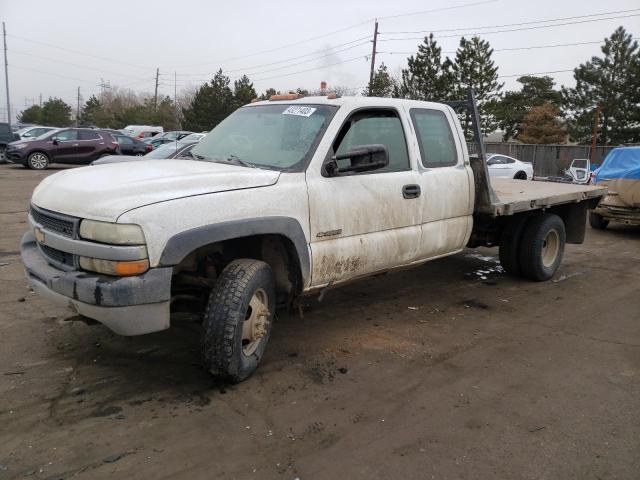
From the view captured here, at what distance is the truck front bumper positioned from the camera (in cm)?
303

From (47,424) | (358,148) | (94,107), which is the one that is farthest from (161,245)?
(94,107)

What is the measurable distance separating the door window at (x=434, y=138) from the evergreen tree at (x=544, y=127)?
46.1 meters

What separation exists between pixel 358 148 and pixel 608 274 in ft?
16.3

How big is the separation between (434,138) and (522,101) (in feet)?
173

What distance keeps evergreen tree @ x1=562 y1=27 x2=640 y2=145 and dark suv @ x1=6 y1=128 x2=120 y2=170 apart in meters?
40.1

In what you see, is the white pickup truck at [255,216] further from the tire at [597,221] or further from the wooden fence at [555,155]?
the wooden fence at [555,155]

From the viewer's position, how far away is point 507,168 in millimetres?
23844

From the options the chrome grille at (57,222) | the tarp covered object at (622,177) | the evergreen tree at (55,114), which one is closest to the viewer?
the chrome grille at (57,222)

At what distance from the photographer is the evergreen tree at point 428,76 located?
4084 centimetres

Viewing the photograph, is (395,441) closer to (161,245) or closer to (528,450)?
(528,450)

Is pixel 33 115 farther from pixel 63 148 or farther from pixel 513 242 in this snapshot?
pixel 513 242

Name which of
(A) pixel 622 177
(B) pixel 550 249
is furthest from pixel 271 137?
(A) pixel 622 177

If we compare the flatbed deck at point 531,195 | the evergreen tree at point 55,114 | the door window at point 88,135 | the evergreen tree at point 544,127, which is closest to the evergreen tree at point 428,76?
the evergreen tree at point 544,127

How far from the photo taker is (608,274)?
716 cm
